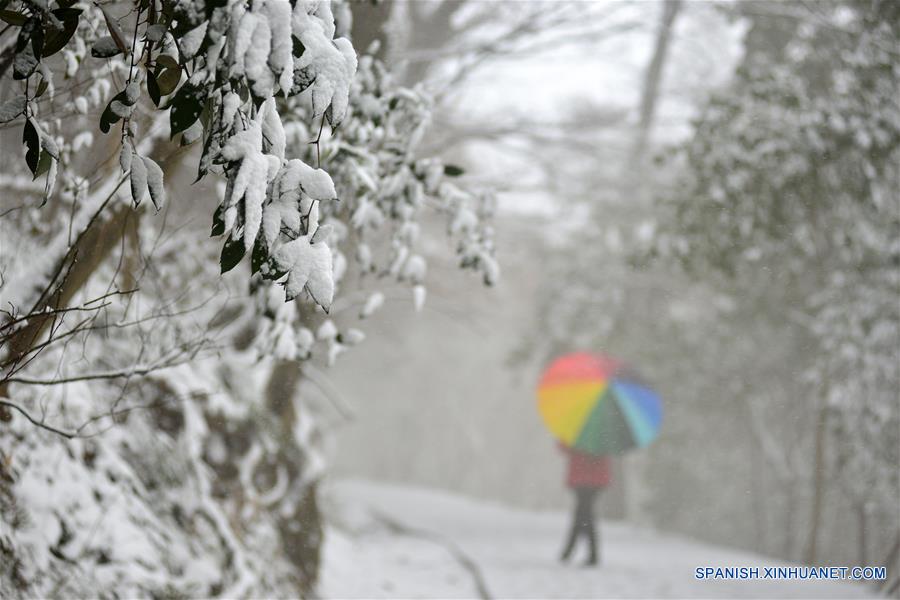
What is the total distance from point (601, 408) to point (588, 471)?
0.69 meters

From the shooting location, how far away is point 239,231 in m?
1.68

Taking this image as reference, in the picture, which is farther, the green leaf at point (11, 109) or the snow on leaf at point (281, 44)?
the green leaf at point (11, 109)

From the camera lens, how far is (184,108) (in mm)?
1665

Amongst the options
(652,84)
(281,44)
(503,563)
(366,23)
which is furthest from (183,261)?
(652,84)

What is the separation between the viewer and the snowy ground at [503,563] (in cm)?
586

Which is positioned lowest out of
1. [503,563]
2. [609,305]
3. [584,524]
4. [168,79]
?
[503,563]

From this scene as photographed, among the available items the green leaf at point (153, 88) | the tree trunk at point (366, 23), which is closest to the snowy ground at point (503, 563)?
the tree trunk at point (366, 23)

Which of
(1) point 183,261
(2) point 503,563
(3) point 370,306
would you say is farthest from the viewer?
(2) point 503,563

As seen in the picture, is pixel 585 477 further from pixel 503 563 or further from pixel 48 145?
pixel 48 145

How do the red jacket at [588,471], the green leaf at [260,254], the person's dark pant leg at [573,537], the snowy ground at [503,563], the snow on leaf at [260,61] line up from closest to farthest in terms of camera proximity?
the snow on leaf at [260,61] → the green leaf at [260,254] → the snowy ground at [503,563] → the person's dark pant leg at [573,537] → the red jacket at [588,471]

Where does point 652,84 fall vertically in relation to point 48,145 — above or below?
above

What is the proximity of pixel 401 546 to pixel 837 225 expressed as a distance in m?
6.06

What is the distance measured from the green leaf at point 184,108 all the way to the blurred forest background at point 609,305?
1150 millimetres

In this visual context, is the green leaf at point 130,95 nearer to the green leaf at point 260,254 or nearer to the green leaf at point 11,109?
the green leaf at point 11,109
